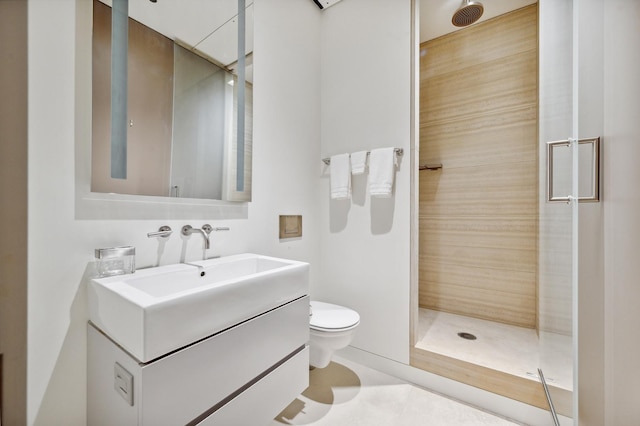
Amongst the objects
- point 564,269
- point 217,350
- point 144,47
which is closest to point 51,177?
point 144,47

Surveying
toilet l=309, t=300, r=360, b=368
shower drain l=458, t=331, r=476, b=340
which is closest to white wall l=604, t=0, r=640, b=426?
toilet l=309, t=300, r=360, b=368

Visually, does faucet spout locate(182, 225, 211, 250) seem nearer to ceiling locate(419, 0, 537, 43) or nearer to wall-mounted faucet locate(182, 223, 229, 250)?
wall-mounted faucet locate(182, 223, 229, 250)

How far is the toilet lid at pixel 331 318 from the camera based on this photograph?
4.47ft

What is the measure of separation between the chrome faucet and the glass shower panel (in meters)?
1.48

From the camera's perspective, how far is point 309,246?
1.94 m

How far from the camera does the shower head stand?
1.66 metres

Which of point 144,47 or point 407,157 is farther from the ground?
point 144,47

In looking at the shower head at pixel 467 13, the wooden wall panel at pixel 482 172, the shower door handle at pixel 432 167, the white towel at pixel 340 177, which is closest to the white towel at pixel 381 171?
the white towel at pixel 340 177

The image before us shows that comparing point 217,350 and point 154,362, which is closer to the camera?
point 154,362

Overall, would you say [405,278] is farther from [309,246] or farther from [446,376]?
[309,246]

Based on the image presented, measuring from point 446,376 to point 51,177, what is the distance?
6.74 ft

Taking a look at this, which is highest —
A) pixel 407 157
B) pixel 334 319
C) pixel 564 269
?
pixel 407 157

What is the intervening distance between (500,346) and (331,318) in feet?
3.66
